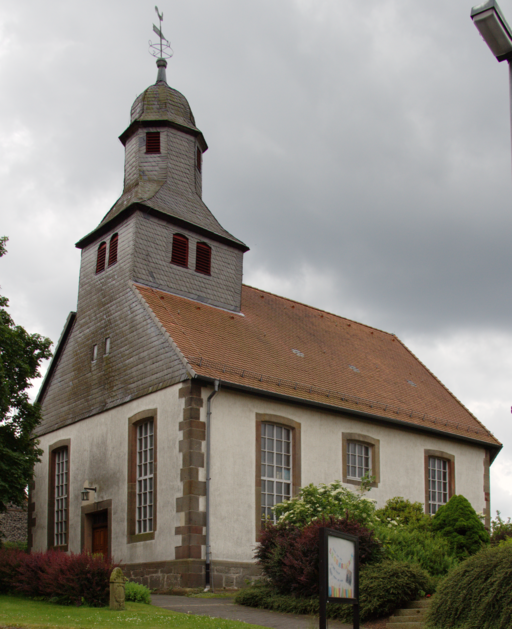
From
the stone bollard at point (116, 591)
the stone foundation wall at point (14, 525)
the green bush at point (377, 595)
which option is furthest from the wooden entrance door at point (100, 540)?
the stone foundation wall at point (14, 525)

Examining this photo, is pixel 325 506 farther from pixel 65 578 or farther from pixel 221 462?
pixel 65 578

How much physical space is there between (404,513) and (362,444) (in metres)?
2.21

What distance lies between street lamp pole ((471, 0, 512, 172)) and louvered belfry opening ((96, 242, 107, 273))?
55.3ft

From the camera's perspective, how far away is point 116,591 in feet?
41.1

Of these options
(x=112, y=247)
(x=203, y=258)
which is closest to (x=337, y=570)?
(x=203, y=258)

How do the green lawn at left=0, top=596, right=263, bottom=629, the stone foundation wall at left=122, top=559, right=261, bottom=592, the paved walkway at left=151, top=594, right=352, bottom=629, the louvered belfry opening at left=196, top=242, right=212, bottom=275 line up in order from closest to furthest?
the green lawn at left=0, top=596, right=263, bottom=629 → the paved walkway at left=151, top=594, right=352, bottom=629 → the stone foundation wall at left=122, top=559, right=261, bottom=592 → the louvered belfry opening at left=196, top=242, right=212, bottom=275

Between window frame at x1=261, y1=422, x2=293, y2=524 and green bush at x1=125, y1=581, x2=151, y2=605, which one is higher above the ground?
window frame at x1=261, y1=422, x2=293, y2=524

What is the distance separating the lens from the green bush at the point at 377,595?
1227 centimetres

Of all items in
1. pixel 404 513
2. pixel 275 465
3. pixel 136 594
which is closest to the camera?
pixel 136 594

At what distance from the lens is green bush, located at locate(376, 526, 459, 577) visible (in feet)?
47.2

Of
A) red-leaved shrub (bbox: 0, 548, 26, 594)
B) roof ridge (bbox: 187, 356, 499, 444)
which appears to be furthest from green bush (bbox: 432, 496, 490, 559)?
red-leaved shrub (bbox: 0, 548, 26, 594)

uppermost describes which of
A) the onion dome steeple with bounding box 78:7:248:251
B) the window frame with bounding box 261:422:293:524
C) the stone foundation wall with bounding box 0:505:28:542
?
the onion dome steeple with bounding box 78:7:248:251

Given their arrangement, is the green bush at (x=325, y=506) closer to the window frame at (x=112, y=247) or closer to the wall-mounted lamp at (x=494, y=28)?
the window frame at (x=112, y=247)

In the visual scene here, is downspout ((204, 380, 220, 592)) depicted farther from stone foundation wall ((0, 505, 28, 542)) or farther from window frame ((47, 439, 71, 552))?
stone foundation wall ((0, 505, 28, 542))
